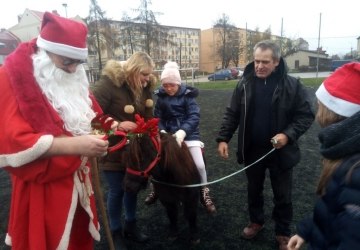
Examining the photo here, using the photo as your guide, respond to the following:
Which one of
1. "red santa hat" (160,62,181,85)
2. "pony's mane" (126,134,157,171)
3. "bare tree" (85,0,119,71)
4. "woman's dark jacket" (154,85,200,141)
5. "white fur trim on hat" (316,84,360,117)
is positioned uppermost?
"bare tree" (85,0,119,71)

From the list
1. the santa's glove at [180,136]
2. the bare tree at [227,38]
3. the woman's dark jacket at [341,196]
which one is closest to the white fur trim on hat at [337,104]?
the woman's dark jacket at [341,196]

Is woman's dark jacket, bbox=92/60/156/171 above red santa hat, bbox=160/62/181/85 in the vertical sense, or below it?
below

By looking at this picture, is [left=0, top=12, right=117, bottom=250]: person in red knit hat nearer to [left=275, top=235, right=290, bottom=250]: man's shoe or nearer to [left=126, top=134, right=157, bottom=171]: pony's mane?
[left=126, top=134, right=157, bottom=171]: pony's mane

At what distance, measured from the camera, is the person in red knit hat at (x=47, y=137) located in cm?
158

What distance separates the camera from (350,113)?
152 centimetres

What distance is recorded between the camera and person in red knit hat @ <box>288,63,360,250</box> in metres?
1.23

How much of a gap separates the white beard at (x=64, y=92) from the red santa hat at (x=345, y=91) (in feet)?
4.72

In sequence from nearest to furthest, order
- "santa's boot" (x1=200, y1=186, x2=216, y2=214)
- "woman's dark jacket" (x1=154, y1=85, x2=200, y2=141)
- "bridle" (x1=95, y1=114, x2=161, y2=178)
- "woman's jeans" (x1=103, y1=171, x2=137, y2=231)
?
"bridle" (x1=95, y1=114, x2=161, y2=178), "woman's jeans" (x1=103, y1=171, x2=137, y2=231), "woman's dark jacket" (x1=154, y1=85, x2=200, y2=141), "santa's boot" (x1=200, y1=186, x2=216, y2=214)

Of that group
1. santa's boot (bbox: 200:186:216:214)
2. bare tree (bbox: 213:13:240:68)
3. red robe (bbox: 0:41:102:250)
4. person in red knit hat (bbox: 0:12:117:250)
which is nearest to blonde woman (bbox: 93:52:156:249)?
person in red knit hat (bbox: 0:12:117:250)

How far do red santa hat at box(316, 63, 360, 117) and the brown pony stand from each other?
1453 millimetres

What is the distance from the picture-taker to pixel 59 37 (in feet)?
5.76

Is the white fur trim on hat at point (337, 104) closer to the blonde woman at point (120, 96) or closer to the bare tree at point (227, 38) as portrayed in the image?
the blonde woman at point (120, 96)

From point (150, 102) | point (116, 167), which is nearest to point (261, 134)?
point (150, 102)

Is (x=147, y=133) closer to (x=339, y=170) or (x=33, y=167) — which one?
(x=33, y=167)
